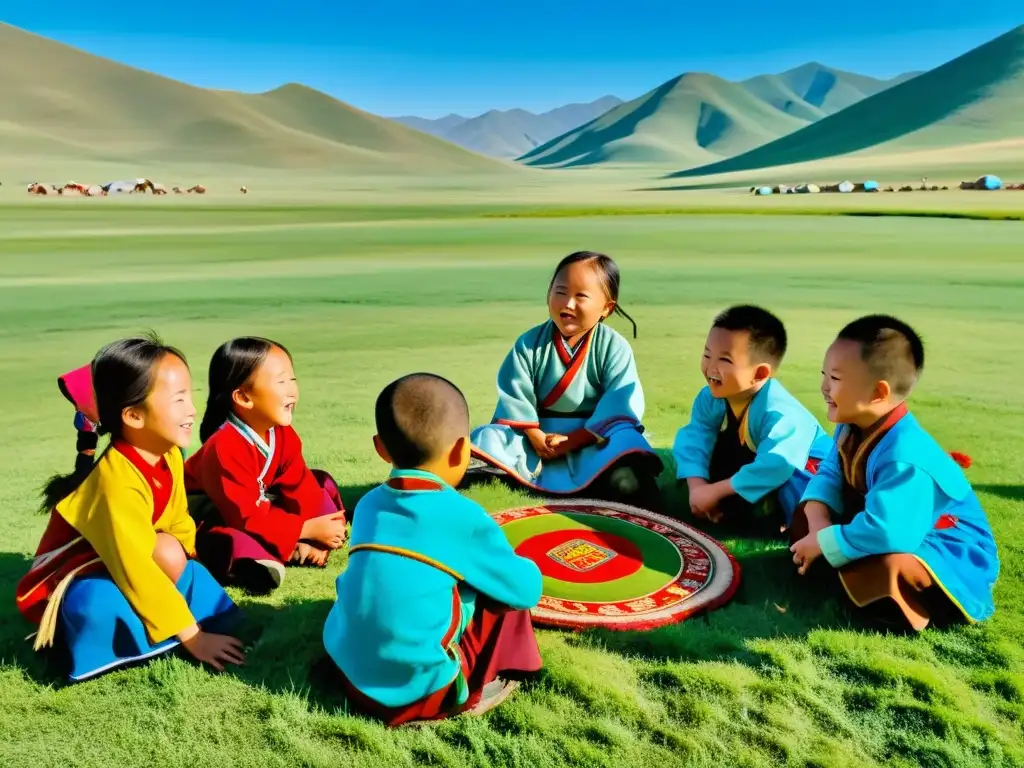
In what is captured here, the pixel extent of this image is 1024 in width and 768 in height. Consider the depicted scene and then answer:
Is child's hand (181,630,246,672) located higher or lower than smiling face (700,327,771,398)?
lower

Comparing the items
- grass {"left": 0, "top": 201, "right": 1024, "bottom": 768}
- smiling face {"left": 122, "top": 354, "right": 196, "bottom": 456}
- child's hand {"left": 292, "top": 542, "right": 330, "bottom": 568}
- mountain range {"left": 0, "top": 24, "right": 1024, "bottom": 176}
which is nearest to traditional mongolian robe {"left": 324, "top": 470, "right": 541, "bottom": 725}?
grass {"left": 0, "top": 201, "right": 1024, "bottom": 768}

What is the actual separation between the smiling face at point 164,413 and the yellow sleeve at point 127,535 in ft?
0.36

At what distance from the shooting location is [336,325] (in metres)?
9.37

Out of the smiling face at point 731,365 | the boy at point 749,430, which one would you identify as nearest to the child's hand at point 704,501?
the boy at point 749,430

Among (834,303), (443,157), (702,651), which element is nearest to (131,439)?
(702,651)

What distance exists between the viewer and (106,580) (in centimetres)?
254

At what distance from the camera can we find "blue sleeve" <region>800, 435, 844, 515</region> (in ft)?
10.4

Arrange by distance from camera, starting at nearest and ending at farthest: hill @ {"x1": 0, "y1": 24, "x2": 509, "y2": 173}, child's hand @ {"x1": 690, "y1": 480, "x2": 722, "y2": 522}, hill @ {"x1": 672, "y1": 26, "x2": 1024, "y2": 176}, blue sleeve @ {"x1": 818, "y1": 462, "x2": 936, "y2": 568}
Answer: blue sleeve @ {"x1": 818, "y1": 462, "x2": 936, "y2": 568} → child's hand @ {"x1": 690, "y1": 480, "x2": 722, "y2": 522} → hill @ {"x1": 672, "y1": 26, "x2": 1024, "y2": 176} → hill @ {"x1": 0, "y1": 24, "x2": 509, "y2": 173}

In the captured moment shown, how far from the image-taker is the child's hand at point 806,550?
2.96 m

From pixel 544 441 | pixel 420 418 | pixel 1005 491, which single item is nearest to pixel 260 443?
pixel 420 418

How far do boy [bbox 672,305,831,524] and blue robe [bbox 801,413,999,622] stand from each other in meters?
0.63

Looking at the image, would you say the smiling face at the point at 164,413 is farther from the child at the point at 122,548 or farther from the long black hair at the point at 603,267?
the long black hair at the point at 603,267

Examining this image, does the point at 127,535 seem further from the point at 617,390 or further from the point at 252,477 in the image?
the point at 617,390

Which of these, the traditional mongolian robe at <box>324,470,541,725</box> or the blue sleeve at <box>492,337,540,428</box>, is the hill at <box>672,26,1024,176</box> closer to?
the blue sleeve at <box>492,337,540,428</box>
